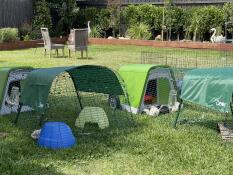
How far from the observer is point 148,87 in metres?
8.88

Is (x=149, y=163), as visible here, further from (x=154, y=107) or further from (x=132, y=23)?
(x=132, y=23)

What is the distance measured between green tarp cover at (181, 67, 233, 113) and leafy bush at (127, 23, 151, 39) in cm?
1675

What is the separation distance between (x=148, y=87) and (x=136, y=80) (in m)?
0.43

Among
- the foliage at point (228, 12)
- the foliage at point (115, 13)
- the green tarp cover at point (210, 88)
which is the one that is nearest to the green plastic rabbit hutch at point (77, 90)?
the green tarp cover at point (210, 88)

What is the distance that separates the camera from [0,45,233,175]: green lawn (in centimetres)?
576

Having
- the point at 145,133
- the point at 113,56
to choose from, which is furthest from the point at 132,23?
the point at 145,133

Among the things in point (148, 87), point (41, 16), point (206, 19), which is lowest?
point (148, 87)

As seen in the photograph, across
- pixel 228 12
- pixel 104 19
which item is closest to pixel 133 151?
pixel 228 12

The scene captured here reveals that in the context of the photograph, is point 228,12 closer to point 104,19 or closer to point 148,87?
point 104,19

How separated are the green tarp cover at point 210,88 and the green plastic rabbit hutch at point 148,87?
4.46ft

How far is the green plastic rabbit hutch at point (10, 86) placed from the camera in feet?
26.6

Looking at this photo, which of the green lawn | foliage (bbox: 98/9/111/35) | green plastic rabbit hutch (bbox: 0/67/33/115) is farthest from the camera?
foliage (bbox: 98/9/111/35)

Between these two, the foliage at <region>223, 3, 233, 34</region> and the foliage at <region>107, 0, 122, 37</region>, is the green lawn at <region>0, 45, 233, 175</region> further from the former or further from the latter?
the foliage at <region>107, 0, 122, 37</region>

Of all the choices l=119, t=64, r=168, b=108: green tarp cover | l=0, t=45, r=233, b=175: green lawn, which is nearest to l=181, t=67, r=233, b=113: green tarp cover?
l=0, t=45, r=233, b=175: green lawn
